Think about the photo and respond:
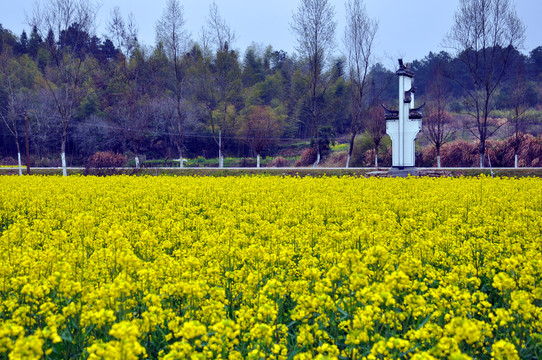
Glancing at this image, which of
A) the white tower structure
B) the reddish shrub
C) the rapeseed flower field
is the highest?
the white tower structure

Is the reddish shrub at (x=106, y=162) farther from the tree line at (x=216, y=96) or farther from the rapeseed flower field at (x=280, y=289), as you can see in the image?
the rapeseed flower field at (x=280, y=289)

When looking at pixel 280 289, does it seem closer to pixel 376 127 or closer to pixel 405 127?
pixel 405 127

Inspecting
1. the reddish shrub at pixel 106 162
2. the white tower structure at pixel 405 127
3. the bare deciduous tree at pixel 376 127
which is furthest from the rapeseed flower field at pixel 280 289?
the bare deciduous tree at pixel 376 127

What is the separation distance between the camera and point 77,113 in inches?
2115

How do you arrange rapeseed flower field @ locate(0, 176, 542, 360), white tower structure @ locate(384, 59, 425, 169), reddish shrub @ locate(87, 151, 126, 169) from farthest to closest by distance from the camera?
reddish shrub @ locate(87, 151, 126, 169) < white tower structure @ locate(384, 59, 425, 169) < rapeseed flower field @ locate(0, 176, 542, 360)

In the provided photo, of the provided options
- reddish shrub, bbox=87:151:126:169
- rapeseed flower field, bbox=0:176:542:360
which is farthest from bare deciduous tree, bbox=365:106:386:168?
rapeseed flower field, bbox=0:176:542:360

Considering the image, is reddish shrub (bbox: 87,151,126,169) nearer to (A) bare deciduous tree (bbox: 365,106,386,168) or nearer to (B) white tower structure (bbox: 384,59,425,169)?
(B) white tower structure (bbox: 384,59,425,169)

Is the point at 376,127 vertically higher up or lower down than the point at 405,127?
higher up

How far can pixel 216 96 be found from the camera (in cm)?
4206

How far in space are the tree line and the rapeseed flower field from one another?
25.8 meters

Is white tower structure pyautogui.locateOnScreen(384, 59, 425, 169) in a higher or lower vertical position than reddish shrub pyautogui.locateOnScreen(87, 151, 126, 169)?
higher

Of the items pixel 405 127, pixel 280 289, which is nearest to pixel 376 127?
pixel 405 127

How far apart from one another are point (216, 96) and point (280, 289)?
128 feet

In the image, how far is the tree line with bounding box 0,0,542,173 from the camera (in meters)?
33.1
